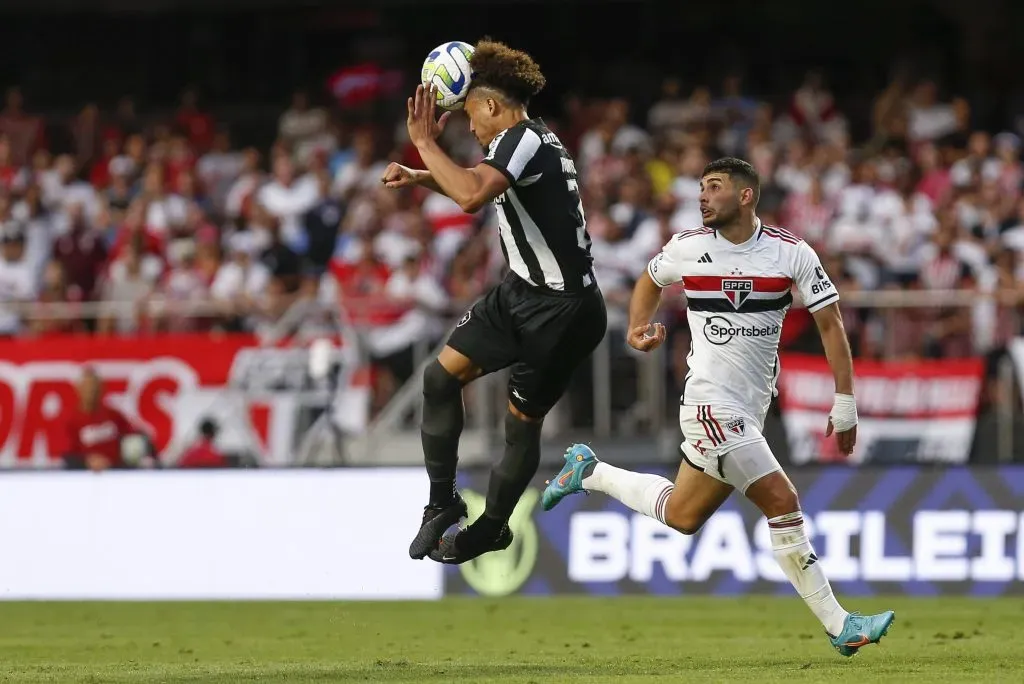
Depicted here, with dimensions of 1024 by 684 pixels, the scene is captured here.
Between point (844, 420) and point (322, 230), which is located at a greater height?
point (322, 230)

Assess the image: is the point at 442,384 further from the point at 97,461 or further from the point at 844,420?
the point at 97,461

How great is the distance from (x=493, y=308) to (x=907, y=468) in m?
5.87

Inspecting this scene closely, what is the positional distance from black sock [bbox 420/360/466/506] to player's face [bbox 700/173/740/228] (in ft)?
5.37

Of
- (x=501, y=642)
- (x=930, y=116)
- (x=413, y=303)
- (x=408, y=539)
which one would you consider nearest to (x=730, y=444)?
(x=501, y=642)

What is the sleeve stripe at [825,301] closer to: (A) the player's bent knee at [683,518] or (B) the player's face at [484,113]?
(A) the player's bent knee at [683,518]

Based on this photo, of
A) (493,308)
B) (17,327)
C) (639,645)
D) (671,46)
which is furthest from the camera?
(671,46)

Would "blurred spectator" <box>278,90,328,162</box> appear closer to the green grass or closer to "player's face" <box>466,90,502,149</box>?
the green grass

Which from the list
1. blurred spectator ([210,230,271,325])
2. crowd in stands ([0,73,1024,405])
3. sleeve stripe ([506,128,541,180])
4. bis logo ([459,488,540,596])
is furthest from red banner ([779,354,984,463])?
sleeve stripe ([506,128,541,180])

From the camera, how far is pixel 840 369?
9.49m

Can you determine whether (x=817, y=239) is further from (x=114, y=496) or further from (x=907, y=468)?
(x=114, y=496)

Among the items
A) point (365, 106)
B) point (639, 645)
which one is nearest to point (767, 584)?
point (639, 645)

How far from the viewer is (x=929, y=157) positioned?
768 inches

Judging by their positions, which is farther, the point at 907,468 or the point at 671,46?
the point at 671,46

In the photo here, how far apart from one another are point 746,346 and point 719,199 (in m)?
0.79
